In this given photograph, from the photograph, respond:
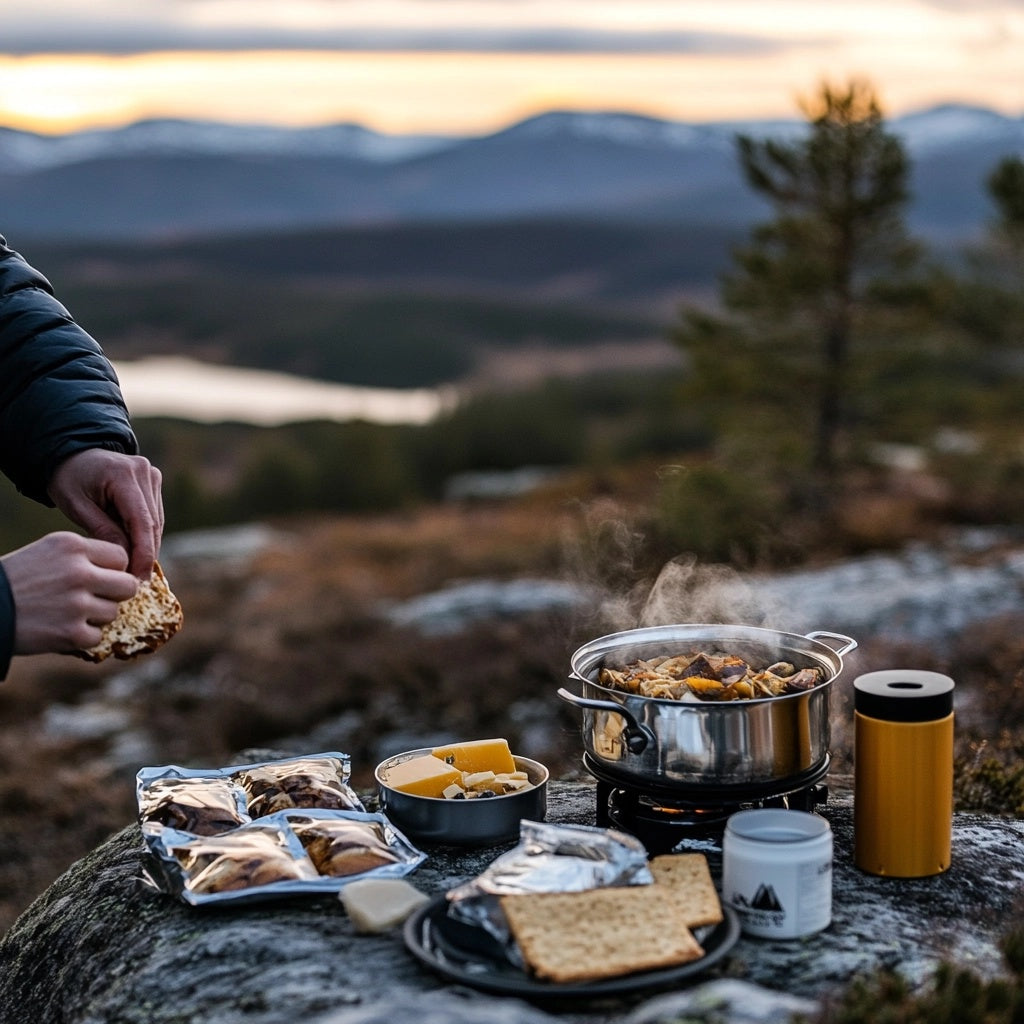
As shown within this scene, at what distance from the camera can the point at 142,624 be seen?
3289mm

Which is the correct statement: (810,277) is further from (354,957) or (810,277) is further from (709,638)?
(354,957)

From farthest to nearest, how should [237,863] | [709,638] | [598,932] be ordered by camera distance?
[709,638]
[237,863]
[598,932]

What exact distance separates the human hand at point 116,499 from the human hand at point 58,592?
0.48 m

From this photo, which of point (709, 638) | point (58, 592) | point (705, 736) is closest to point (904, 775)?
point (705, 736)

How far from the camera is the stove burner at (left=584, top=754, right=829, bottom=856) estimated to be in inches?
115

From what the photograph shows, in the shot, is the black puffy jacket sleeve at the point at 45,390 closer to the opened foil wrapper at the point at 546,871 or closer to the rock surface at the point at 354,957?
the rock surface at the point at 354,957

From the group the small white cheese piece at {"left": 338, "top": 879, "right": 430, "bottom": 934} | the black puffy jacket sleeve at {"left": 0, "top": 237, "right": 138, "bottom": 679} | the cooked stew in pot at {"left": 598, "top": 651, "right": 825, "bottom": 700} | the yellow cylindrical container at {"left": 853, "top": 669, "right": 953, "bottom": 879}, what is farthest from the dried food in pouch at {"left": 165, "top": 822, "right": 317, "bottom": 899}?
the yellow cylindrical container at {"left": 853, "top": 669, "right": 953, "bottom": 879}

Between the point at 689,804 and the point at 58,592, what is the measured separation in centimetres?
158

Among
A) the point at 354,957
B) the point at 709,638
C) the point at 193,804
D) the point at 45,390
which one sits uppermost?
the point at 45,390

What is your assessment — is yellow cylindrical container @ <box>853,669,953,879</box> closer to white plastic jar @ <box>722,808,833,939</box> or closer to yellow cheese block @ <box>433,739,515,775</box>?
white plastic jar @ <box>722,808,833,939</box>

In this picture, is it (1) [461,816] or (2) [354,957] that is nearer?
(2) [354,957]

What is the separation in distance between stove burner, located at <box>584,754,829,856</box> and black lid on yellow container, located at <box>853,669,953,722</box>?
241 millimetres

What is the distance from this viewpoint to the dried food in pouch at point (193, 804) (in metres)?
2.99

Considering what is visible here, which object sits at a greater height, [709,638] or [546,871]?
[709,638]
